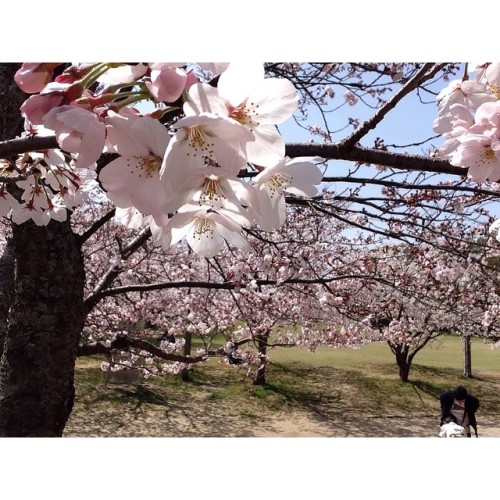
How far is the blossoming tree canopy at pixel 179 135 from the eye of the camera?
0.27 metres

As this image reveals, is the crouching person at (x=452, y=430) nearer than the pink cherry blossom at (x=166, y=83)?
No

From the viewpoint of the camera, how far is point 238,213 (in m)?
0.33

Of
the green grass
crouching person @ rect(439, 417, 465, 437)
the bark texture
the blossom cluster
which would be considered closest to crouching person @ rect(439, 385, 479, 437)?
crouching person @ rect(439, 417, 465, 437)

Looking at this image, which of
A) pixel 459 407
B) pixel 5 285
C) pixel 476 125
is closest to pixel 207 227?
pixel 476 125

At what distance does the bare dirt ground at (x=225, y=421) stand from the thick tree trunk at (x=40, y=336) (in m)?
2.72

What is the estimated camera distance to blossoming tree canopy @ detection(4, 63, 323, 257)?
273 millimetres

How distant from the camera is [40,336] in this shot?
122cm

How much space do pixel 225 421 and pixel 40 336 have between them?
130 inches

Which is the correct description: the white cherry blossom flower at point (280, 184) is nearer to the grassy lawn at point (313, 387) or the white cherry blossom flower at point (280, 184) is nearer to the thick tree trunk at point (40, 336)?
the thick tree trunk at point (40, 336)

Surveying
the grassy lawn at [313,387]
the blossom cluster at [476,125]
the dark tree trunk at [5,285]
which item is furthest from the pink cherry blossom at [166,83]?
the grassy lawn at [313,387]

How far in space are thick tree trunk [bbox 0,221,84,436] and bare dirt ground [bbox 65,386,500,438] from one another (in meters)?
2.72

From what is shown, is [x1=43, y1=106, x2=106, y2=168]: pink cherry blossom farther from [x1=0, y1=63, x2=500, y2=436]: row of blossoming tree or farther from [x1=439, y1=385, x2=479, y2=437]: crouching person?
[x1=439, y1=385, x2=479, y2=437]: crouching person

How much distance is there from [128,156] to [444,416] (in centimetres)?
309
